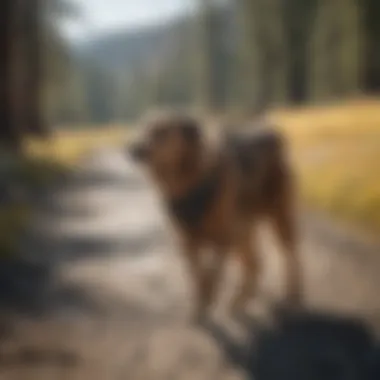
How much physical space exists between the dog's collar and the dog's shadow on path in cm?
18

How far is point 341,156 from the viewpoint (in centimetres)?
126

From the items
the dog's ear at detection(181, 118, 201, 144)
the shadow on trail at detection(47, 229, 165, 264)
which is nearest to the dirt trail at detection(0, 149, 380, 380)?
the shadow on trail at detection(47, 229, 165, 264)

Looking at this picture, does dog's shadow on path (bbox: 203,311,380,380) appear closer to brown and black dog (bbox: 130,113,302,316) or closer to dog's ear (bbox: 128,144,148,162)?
brown and black dog (bbox: 130,113,302,316)

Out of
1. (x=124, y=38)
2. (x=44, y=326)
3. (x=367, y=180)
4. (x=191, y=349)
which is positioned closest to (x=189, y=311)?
(x=191, y=349)

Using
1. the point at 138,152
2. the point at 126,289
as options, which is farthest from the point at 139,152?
the point at 126,289

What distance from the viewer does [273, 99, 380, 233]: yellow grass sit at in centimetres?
124

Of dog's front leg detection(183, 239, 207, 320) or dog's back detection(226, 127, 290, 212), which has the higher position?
dog's back detection(226, 127, 290, 212)

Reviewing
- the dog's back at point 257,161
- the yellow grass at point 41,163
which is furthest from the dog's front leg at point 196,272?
the yellow grass at point 41,163

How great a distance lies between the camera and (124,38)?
1271mm

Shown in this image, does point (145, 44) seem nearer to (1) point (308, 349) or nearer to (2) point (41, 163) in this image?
(2) point (41, 163)

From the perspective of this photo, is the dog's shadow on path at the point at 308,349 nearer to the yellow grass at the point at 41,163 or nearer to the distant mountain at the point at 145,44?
the yellow grass at the point at 41,163

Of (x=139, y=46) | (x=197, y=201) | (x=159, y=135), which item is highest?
(x=139, y=46)

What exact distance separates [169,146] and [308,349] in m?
0.41

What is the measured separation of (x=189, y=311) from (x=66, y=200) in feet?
0.92
